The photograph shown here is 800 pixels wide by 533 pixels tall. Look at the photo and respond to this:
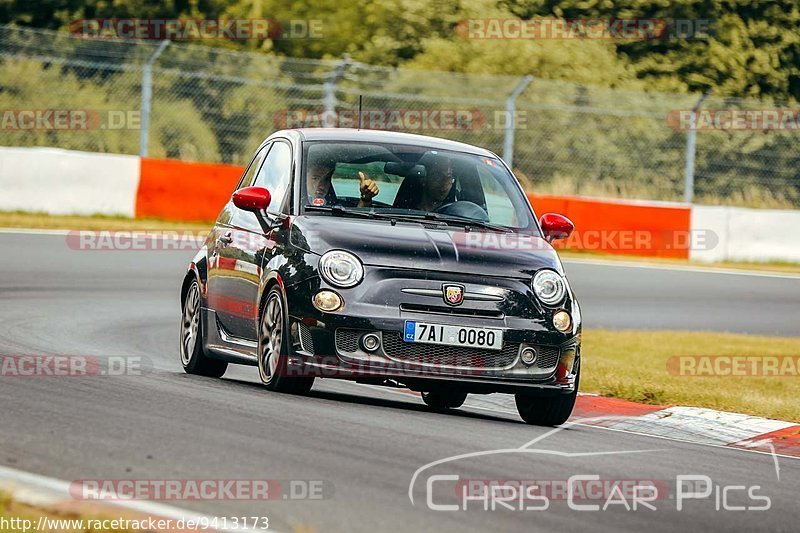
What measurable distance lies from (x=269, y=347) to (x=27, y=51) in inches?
665

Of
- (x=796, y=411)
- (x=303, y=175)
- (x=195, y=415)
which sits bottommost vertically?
(x=796, y=411)

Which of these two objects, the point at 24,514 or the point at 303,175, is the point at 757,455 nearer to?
the point at 303,175

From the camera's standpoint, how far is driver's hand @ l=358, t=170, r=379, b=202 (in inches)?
382

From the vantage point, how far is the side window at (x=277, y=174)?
9883mm

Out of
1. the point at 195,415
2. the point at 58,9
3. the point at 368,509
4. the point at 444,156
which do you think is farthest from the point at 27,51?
the point at 368,509

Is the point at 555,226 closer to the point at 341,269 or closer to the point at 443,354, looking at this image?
the point at 443,354

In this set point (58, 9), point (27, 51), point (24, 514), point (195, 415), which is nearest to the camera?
point (24, 514)

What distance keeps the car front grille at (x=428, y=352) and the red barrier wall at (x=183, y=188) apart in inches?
615

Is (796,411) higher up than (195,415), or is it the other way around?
(195,415)

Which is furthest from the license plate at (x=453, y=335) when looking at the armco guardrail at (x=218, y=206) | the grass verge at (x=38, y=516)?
the armco guardrail at (x=218, y=206)

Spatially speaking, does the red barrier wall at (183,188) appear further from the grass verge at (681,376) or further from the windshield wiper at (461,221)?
the windshield wiper at (461,221)

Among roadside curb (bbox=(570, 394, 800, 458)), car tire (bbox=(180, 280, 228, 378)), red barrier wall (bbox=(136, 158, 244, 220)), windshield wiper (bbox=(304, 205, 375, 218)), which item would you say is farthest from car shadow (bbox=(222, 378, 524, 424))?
red barrier wall (bbox=(136, 158, 244, 220))

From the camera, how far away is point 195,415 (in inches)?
316

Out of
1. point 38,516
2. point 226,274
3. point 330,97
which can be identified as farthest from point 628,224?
point 38,516
